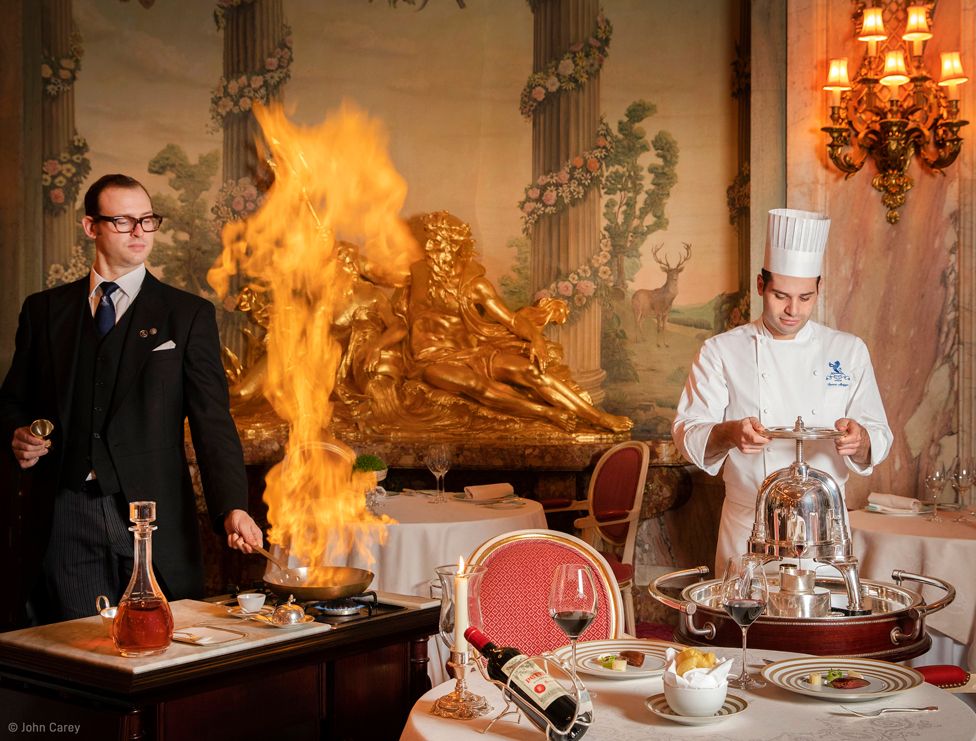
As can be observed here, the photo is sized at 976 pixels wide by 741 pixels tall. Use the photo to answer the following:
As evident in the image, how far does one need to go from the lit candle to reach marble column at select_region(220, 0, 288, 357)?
5.49 m

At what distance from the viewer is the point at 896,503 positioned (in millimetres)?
4609

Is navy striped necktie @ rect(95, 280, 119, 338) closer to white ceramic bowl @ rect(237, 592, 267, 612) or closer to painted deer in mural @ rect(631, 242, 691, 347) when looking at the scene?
white ceramic bowl @ rect(237, 592, 267, 612)

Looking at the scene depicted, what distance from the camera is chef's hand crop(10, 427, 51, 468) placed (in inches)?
103

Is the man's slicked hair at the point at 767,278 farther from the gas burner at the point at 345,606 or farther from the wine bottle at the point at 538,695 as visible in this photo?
the wine bottle at the point at 538,695

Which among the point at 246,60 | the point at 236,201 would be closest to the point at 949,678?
the point at 236,201

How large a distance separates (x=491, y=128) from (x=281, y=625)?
16.8ft

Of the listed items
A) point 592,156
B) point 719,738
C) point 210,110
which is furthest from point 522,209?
point 719,738

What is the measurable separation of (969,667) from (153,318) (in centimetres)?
275

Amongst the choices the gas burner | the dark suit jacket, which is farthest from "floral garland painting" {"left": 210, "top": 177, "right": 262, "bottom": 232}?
the gas burner

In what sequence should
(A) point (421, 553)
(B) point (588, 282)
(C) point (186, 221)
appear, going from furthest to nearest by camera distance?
(C) point (186, 221)
(B) point (588, 282)
(A) point (421, 553)

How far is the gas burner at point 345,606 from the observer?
244 cm

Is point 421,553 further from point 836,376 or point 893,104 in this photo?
point 893,104

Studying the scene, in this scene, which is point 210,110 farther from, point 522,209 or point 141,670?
point 141,670

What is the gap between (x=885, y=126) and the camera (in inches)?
206
